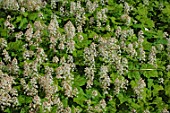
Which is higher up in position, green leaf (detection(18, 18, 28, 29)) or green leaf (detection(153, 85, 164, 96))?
green leaf (detection(18, 18, 28, 29))

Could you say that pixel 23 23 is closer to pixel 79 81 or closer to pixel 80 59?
pixel 80 59

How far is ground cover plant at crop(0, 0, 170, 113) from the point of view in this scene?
13.9 ft

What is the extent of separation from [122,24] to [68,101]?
1400 mm

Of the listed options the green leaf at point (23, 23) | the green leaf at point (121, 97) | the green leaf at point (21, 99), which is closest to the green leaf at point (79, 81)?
the green leaf at point (121, 97)

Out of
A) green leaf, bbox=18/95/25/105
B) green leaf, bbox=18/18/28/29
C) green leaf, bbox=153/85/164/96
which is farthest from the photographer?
green leaf, bbox=18/18/28/29

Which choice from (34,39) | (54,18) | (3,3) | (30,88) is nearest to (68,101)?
(30,88)

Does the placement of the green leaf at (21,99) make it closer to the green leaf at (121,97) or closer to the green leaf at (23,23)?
the green leaf at (121,97)

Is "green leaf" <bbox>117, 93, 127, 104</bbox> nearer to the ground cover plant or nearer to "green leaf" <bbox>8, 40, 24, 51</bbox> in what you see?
the ground cover plant

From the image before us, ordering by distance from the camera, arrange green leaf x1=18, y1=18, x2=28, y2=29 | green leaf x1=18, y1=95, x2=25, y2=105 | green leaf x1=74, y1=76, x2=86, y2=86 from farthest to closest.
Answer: green leaf x1=18, y1=18, x2=28, y2=29, green leaf x1=74, y1=76, x2=86, y2=86, green leaf x1=18, y1=95, x2=25, y2=105

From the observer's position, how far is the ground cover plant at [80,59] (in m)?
4.25

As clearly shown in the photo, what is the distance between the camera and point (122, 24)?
208 inches

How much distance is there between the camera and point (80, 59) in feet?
15.4

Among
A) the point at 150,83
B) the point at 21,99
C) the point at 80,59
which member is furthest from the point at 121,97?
the point at 21,99

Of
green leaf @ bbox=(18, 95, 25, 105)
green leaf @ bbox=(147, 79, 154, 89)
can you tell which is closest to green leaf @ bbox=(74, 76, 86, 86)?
green leaf @ bbox=(18, 95, 25, 105)
